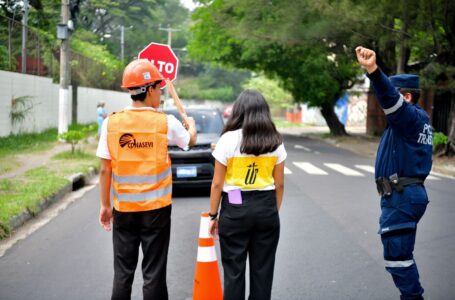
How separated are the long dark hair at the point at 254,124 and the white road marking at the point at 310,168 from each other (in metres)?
12.1

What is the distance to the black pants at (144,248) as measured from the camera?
4664mm

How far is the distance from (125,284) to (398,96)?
7.96 ft

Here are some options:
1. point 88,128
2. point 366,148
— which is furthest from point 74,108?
point 366,148

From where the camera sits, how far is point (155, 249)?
4688 millimetres

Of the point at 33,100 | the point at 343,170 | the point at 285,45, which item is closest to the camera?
the point at 343,170

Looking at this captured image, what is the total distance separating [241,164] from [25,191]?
7.16 metres

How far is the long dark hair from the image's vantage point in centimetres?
456

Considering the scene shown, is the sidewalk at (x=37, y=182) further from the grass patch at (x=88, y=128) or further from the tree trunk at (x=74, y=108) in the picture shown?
the tree trunk at (x=74, y=108)

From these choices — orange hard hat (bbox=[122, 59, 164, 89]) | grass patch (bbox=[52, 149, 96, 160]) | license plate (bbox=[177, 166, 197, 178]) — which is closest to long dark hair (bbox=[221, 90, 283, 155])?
orange hard hat (bbox=[122, 59, 164, 89])

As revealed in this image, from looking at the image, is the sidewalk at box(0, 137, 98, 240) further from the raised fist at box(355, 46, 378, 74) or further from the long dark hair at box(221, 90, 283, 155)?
the raised fist at box(355, 46, 378, 74)

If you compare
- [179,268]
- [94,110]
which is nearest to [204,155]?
[179,268]

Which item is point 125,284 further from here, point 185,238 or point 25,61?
point 25,61

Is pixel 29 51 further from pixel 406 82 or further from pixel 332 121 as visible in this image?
pixel 406 82

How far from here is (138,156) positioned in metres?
4.59
